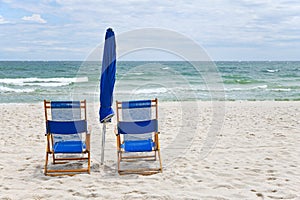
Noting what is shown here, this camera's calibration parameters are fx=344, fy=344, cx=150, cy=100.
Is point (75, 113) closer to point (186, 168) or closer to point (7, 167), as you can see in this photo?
point (7, 167)

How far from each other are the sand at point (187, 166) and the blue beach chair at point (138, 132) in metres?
0.22

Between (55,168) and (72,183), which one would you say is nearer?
(72,183)

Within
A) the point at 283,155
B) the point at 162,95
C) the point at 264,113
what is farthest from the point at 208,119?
the point at 162,95

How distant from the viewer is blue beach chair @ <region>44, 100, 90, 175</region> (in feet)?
14.1

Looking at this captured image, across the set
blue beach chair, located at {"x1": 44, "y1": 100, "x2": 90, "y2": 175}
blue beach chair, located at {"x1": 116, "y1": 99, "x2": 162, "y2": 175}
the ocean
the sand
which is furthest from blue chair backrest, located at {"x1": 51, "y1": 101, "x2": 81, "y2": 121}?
the ocean

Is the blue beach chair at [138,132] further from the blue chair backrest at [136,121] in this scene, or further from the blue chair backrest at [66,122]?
the blue chair backrest at [66,122]

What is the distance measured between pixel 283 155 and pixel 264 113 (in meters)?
4.76

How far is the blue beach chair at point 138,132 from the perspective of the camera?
4371mm

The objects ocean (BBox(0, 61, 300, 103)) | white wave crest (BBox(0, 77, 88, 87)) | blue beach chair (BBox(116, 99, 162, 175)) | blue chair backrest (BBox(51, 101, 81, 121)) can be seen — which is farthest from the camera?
white wave crest (BBox(0, 77, 88, 87))

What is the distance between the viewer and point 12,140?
6160mm

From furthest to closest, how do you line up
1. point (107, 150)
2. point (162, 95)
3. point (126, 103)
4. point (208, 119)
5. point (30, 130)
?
1. point (162, 95)
2. point (208, 119)
3. point (30, 130)
4. point (107, 150)
5. point (126, 103)

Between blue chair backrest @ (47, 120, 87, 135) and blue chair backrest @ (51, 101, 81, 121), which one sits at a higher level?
blue chair backrest @ (51, 101, 81, 121)

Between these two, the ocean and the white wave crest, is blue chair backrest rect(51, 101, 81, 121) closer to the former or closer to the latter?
the ocean

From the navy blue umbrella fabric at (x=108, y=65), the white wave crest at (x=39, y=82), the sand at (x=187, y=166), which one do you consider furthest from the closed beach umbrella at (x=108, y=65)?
the white wave crest at (x=39, y=82)
